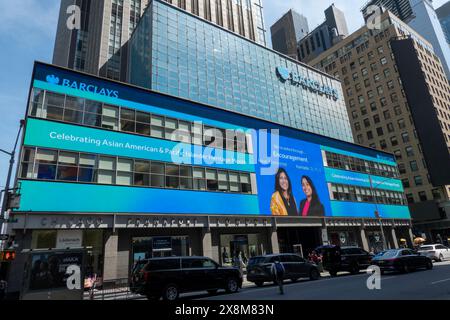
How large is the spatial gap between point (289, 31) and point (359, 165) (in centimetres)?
13448

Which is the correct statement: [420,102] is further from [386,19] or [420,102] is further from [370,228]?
[370,228]

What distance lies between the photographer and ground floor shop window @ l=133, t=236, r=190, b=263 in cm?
2319

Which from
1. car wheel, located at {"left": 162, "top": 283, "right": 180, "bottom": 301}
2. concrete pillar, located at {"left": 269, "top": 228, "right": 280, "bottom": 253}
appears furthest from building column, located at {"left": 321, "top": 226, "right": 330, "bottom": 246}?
car wheel, located at {"left": 162, "top": 283, "right": 180, "bottom": 301}

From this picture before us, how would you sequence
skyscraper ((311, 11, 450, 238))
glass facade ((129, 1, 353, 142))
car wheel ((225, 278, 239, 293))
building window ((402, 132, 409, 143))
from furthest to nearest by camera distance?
1. building window ((402, 132, 409, 143))
2. skyscraper ((311, 11, 450, 238))
3. glass facade ((129, 1, 353, 142))
4. car wheel ((225, 278, 239, 293))

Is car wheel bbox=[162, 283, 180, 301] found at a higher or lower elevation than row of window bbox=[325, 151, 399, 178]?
lower

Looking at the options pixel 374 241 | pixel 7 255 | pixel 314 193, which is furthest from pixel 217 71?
pixel 7 255

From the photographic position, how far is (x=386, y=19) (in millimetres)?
80312

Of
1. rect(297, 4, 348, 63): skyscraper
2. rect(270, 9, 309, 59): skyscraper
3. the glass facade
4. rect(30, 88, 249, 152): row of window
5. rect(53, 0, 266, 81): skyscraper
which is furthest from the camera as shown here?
rect(270, 9, 309, 59): skyscraper

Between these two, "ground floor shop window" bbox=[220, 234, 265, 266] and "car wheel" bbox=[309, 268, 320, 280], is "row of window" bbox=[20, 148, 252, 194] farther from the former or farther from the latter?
"car wheel" bbox=[309, 268, 320, 280]

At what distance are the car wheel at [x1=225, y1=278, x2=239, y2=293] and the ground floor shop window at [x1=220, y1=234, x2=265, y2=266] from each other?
10.9m

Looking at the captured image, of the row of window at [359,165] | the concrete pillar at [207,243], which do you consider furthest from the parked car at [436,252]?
the concrete pillar at [207,243]

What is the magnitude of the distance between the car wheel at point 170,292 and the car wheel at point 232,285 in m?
2.97

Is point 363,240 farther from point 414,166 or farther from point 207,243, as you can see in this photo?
point 414,166

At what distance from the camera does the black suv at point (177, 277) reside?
1331 cm
